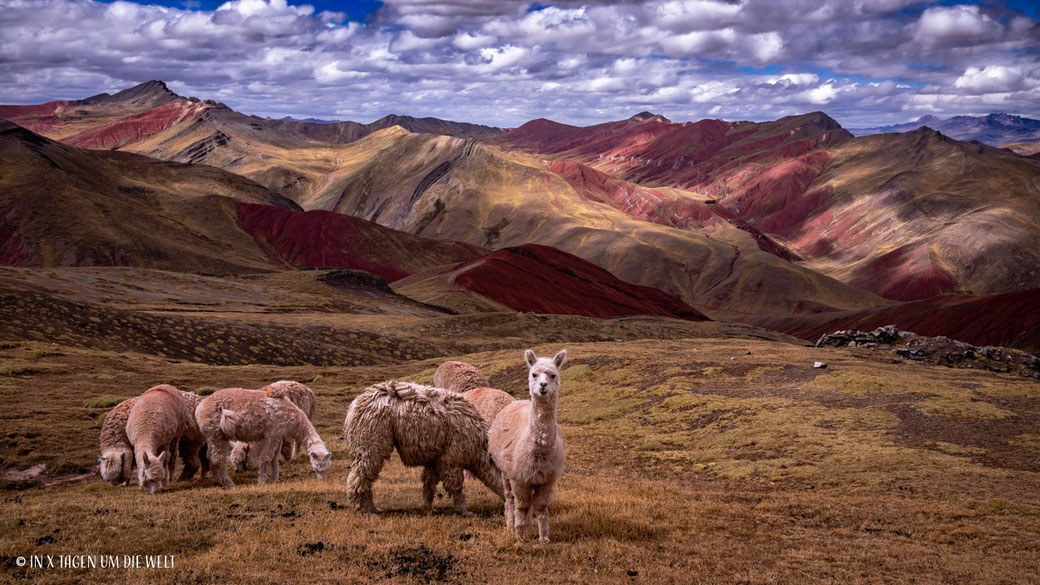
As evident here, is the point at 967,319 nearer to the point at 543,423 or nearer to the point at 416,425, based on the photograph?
the point at 543,423

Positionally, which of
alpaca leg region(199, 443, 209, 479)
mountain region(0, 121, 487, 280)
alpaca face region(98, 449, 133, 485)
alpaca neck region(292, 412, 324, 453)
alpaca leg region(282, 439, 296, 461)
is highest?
mountain region(0, 121, 487, 280)

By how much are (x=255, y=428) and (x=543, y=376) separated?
9.50 meters

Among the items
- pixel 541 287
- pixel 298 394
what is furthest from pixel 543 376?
pixel 541 287

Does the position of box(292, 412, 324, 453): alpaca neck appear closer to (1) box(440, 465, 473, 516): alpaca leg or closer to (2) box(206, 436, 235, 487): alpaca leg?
(2) box(206, 436, 235, 487): alpaca leg

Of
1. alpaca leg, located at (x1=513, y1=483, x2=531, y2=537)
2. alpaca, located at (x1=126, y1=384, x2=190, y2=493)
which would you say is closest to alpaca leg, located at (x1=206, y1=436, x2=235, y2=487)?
alpaca, located at (x1=126, y1=384, x2=190, y2=493)

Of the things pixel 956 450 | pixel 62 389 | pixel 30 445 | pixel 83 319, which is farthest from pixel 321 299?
pixel 956 450

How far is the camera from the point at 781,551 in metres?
12.2

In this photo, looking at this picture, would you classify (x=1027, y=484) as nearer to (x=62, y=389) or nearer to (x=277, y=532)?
(x=277, y=532)

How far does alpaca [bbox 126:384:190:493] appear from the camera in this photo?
642 inches

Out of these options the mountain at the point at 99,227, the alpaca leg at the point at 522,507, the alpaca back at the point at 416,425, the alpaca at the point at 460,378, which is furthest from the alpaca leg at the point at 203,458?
the mountain at the point at 99,227

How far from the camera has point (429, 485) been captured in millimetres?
14477

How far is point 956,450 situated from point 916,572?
11121 millimetres

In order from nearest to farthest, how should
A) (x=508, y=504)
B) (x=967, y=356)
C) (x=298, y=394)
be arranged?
(x=508, y=504), (x=298, y=394), (x=967, y=356)

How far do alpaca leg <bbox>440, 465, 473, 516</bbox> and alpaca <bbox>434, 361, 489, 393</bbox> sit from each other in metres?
6.21
